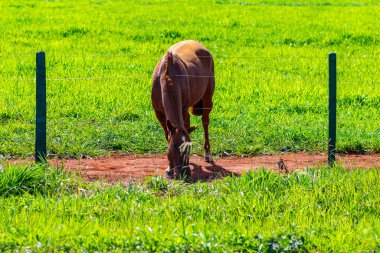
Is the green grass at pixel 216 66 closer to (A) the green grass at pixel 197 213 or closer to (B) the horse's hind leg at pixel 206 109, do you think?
(B) the horse's hind leg at pixel 206 109

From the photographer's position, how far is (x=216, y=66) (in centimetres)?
1675

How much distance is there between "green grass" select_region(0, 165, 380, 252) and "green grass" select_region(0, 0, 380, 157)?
240 centimetres

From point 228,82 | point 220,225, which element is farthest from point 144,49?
point 220,225

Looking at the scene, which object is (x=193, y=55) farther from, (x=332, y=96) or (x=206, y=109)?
(x=332, y=96)

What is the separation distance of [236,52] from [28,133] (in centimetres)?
780

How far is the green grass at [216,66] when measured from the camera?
11617 mm

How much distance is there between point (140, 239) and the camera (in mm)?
6734

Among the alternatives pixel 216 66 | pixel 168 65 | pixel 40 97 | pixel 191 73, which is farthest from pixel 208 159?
pixel 216 66

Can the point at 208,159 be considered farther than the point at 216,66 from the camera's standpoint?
No

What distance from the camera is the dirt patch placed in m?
10.0

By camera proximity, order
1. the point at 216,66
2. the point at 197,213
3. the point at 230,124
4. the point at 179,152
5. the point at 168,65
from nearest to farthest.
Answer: the point at 197,213 < the point at 179,152 < the point at 168,65 < the point at 230,124 < the point at 216,66

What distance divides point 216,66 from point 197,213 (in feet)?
30.5

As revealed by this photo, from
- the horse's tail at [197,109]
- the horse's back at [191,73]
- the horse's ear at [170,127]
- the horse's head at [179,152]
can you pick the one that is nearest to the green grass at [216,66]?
the horse's tail at [197,109]

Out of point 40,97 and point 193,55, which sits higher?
point 193,55
